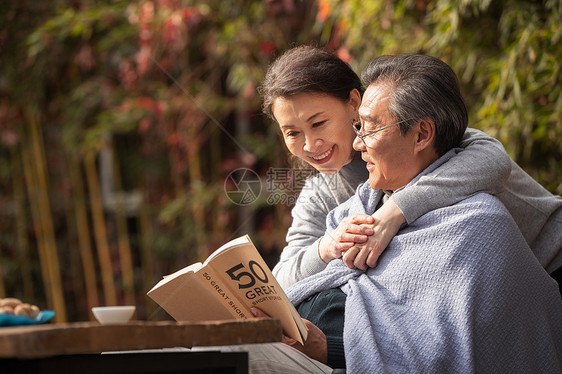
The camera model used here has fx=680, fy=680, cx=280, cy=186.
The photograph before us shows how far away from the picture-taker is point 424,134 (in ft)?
5.16

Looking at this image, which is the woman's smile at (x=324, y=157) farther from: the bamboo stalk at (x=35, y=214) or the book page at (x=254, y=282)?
the bamboo stalk at (x=35, y=214)

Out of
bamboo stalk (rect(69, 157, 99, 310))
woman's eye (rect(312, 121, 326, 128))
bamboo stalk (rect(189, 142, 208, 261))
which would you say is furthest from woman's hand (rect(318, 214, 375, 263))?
bamboo stalk (rect(69, 157, 99, 310))

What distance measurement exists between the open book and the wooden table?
176 millimetres

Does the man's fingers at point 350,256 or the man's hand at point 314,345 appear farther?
the man's fingers at point 350,256

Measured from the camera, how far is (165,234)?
441 centimetres

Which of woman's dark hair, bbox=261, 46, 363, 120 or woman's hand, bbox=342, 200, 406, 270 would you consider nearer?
woman's hand, bbox=342, 200, 406, 270

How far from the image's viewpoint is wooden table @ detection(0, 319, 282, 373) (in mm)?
911

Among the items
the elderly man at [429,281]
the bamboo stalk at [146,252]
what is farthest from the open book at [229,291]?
the bamboo stalk at [146,252]

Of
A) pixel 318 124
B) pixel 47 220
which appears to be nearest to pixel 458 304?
pixel 318 124

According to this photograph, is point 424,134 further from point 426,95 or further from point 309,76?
point 309,76

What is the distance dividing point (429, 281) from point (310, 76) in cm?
68

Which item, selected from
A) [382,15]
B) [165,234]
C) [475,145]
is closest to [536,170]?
[382,15]

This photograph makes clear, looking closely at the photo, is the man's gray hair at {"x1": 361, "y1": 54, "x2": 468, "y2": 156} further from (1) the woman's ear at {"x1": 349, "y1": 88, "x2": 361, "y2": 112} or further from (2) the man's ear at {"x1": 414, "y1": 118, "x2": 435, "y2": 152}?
(1) the woman's ear at {"x1": 349, "y1": 88, "x2": 361, "y2": 112}

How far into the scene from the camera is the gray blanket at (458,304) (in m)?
1.35
